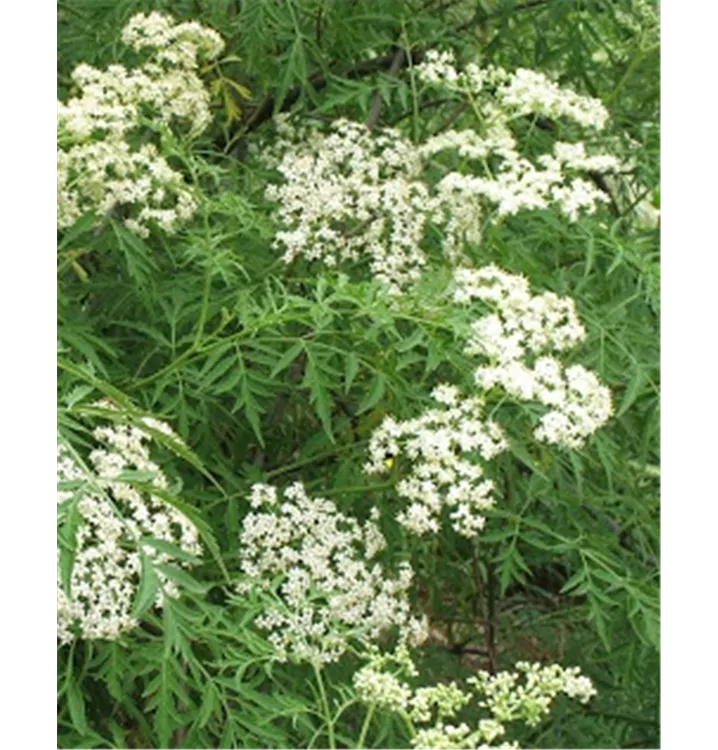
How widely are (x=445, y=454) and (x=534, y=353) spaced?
0.37m

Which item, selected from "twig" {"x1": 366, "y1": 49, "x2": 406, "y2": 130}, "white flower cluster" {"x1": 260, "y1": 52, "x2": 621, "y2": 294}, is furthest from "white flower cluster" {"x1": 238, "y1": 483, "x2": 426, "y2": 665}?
"twig" {"x1": 366, "y1": 49, "x2": 406, "y2": 130}

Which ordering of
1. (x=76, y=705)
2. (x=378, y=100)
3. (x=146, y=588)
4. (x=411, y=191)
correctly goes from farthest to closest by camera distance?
(x=378, y=100)
(x=411, y=191)
(x=76, y=705)
(x=146, y=588)

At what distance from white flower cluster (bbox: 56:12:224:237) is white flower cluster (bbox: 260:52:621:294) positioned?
31 cm

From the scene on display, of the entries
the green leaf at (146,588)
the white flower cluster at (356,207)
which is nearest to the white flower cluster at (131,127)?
the white flower cluster at (356,207)

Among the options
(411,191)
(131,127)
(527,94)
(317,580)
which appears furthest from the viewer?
(411,191)

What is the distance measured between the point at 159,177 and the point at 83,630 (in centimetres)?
127

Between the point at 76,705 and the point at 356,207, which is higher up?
the point at 356,207

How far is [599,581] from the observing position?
162 inches

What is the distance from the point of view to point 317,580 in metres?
3.63

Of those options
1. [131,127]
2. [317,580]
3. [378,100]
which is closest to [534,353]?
[317,580]

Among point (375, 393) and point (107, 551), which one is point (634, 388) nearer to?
point (375, 393)

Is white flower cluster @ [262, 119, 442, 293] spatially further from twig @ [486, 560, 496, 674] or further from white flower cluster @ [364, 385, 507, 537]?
twig @ [486, 560, 496, 674]

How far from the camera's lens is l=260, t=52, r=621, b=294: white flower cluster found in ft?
13.4

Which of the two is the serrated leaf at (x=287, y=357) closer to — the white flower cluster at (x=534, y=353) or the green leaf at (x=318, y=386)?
the green leaf at (x=318, y=386)
